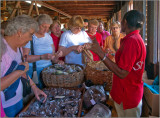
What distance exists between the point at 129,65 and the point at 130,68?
1.2 inches

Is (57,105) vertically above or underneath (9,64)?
underneath

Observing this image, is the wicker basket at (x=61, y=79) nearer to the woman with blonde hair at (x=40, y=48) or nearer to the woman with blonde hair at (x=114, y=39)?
the woman with blonde hair at (x=40, y=48)

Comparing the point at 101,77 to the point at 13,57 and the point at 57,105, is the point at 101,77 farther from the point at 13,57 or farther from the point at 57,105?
the point at 13,57

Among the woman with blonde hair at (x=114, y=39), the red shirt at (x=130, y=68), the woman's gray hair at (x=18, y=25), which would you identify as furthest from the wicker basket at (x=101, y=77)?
the woman with blonde hair at (x=114, y=39)

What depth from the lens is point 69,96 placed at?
1575mm

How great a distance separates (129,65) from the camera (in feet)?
4.22

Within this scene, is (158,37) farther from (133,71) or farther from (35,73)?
(35,73)

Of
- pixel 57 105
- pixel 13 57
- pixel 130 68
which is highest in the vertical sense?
pixel 13 57

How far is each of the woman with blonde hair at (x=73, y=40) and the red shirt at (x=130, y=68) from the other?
1.04 metres

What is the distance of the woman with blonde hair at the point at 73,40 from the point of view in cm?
234

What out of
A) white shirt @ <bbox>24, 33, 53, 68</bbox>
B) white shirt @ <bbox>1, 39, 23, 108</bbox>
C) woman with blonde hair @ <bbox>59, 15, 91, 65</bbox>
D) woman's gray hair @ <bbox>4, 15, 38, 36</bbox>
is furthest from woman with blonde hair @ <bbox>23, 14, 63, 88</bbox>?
woman's gray hair @ <bbox>4, 15, 38, 36</bbox>

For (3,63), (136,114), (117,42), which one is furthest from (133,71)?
(117,42)

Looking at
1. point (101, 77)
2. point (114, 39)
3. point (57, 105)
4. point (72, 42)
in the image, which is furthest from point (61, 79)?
Answer: point (114, 39)

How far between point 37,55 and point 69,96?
737 mm
